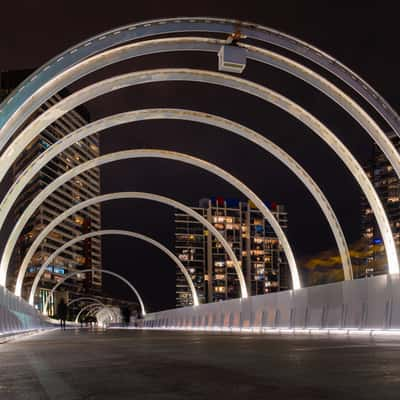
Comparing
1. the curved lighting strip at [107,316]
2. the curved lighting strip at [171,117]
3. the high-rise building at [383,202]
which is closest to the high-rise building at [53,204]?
the curved lighting strip at [107,316]

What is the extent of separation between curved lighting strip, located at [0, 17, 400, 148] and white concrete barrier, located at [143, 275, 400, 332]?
5.14m

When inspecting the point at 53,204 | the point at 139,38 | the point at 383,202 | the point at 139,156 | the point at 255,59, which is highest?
the point at 53,204

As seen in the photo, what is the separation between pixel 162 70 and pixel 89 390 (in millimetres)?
17939

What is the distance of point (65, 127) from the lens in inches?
6944

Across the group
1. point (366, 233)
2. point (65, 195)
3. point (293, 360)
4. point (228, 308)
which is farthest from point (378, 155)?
point (293, 360)

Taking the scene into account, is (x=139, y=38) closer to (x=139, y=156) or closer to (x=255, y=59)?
(x=255, y=59)

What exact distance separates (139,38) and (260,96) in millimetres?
7142

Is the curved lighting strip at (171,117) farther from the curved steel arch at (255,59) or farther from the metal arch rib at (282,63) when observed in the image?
the metal arch rib at (282,63)

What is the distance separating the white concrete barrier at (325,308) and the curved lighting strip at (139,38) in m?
5.14

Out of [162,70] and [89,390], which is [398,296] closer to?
[162,70]

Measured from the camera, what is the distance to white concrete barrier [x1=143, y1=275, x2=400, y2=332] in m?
18.1

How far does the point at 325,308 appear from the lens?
22.0 m

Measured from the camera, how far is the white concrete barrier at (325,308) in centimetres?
1814

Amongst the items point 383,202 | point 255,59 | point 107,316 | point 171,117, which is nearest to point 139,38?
point 255,59
